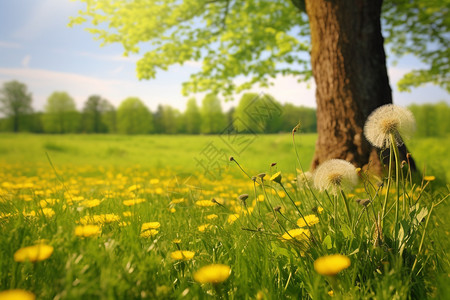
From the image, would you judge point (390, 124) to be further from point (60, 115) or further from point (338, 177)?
point (60, 115)

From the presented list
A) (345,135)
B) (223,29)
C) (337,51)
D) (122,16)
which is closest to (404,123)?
(345,135)

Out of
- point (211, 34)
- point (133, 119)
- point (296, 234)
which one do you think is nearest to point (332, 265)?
point (296, 234)

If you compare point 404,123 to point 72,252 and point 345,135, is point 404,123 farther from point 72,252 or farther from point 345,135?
point 345,135

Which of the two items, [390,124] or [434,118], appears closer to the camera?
[390,124]

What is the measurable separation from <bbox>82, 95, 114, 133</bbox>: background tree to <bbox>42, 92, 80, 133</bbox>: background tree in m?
1.72

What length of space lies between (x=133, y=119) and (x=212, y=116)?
50.7 feet

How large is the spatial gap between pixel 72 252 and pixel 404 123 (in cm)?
142

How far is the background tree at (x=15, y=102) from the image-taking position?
47.2m

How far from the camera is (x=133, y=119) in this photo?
59031 millimetres

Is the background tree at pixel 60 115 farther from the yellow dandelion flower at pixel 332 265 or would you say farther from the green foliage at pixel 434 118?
the yellow dandelion flower at pixel 332 265

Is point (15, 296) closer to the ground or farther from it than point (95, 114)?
closer to the ground

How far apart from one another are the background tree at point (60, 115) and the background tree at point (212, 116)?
23615 mm

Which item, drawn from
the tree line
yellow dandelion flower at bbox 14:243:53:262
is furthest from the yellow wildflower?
the tree line

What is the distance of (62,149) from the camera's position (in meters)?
19.4
